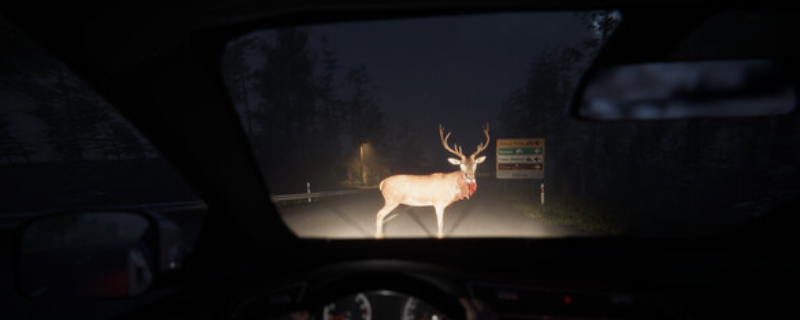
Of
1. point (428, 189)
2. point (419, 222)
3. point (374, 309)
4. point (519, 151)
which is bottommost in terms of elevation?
point (419, 222)

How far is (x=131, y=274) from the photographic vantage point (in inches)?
71.9

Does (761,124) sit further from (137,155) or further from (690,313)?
(137,155)

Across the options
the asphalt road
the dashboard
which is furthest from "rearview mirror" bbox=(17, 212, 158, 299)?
the asphalt road

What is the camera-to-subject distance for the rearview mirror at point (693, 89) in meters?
1.66

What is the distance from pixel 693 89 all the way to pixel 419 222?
27.4 ft

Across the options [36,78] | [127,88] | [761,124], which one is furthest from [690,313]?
[36,78]

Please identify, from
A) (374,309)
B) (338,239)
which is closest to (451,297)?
(374,309)

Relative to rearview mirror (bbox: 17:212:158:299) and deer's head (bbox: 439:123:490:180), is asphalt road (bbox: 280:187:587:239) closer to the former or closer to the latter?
deer's head (bbox: 439:123:490:180)

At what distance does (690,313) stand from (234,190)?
8.99 ft

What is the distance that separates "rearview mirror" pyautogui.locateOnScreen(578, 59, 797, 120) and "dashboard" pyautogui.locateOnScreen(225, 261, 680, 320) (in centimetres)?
108

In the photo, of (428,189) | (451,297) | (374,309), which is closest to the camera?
(451,297)

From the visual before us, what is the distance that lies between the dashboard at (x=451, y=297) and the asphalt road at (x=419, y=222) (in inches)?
212

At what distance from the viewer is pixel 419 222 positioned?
31.6 ft

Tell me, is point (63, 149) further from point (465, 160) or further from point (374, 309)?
point (374, 309)
